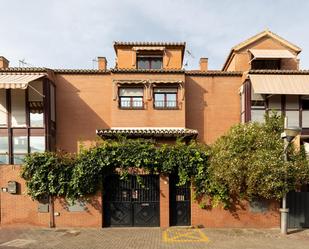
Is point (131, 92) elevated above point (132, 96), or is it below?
above

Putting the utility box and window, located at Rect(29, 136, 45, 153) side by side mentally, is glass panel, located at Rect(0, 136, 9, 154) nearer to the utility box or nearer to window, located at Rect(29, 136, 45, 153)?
window, located at Rect(29, 136, 45, 153)

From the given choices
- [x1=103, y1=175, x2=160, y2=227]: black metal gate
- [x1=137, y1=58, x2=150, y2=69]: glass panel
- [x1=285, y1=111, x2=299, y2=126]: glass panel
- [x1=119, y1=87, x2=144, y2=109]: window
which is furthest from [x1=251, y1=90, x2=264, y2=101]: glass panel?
[x1=103, y1=175, x2=160, y2=227]: black metal gate

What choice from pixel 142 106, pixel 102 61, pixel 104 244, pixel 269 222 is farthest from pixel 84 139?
pixel 269 222

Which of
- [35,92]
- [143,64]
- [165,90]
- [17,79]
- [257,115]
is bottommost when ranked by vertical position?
[257,115]

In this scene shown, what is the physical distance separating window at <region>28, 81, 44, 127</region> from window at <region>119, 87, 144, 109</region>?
5.21m

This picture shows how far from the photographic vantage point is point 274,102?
55.7 ft

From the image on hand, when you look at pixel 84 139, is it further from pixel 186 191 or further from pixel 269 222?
pixel 269 222

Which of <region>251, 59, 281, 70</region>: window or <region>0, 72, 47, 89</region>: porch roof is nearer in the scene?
<region>0, 72, 47, 89</region>: porch roof

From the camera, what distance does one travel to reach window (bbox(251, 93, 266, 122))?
16.9 metres

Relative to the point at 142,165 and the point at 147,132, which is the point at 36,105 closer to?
the point at 147,132

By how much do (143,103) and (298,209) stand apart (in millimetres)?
11230

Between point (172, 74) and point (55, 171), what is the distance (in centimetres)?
1008

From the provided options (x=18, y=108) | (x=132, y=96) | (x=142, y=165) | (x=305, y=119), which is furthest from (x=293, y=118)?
(x=18, y=108)

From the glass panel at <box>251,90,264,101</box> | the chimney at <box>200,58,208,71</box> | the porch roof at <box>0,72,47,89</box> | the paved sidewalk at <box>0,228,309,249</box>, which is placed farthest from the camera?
the chimney at <box>200,58,208,71</box>
